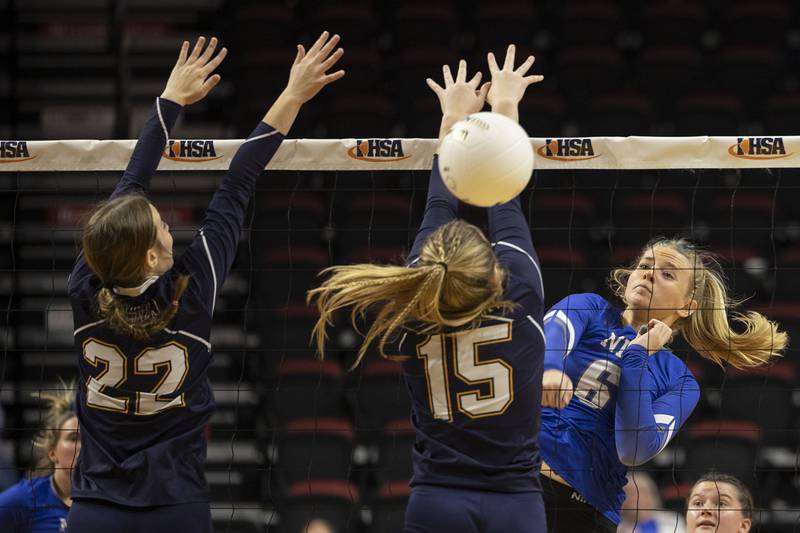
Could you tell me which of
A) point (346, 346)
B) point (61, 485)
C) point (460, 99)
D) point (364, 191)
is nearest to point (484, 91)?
point (460, 99)

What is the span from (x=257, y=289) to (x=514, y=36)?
4157 millimetres

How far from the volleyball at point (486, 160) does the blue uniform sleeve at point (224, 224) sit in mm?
743

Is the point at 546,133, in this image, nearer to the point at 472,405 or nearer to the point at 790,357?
the point at 790,357

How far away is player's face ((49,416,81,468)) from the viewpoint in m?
5.74

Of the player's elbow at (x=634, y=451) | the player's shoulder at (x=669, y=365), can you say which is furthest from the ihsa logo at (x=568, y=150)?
the player's elbow at (x=634, y=451)

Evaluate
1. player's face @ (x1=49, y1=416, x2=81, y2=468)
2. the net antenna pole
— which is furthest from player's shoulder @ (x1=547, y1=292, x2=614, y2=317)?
the net antenna pole

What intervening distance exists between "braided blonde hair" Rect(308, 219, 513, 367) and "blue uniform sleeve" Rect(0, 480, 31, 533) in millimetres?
2854

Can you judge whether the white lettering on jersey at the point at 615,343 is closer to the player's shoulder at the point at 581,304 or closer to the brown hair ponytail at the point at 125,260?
the player's shoulder at the point at 581,304

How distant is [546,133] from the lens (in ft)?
35.6

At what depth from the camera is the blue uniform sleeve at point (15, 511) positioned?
5723mm

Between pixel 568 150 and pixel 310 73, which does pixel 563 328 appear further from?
pixel 310 73

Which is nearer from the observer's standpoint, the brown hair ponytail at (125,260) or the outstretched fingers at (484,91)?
the brown hair ponytail at (125,260)

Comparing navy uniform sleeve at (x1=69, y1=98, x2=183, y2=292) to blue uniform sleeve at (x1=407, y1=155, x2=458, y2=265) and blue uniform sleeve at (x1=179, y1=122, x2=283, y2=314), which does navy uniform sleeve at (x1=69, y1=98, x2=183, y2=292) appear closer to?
blue uniform sleeve at (x1=179, y1=122, x2=283, y2=314)

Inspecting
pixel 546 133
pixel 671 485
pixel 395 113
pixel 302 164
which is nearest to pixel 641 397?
pixel 302 164
